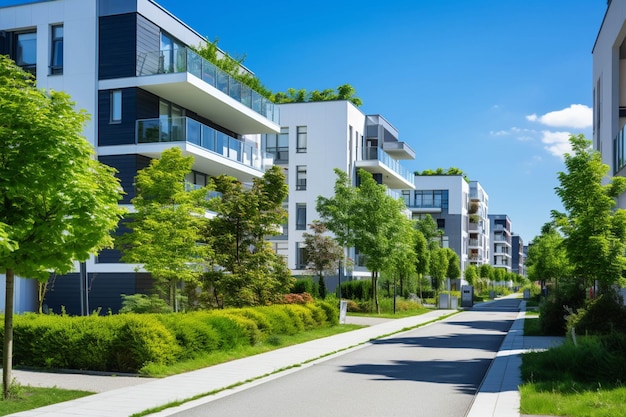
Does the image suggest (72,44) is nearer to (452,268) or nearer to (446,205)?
(452,268)

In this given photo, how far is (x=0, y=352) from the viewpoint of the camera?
15.4m

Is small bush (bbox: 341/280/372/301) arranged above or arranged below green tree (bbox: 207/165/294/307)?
below

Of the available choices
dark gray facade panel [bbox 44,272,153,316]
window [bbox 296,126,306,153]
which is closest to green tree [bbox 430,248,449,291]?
window [bbox 296,126,306,153]

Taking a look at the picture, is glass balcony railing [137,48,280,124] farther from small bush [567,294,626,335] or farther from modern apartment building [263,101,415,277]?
modern apartment building [263,101,415,277]

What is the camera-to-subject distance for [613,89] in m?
29.3

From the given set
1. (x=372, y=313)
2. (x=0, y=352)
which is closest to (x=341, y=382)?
(x=0, y=352)

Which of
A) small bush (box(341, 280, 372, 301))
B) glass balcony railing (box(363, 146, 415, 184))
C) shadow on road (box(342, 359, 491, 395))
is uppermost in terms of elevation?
glass balcony railing (box(363, 146, 415, 184))

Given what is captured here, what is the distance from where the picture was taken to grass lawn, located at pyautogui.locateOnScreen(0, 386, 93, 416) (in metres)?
10.5

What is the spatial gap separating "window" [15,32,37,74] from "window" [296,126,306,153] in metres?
26.2

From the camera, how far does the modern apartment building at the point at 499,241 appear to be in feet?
479

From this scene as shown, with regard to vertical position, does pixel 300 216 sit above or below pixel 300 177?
below

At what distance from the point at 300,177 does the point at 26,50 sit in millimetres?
26308

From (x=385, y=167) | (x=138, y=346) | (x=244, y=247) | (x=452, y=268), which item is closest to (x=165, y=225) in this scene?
(x=244, y=247)

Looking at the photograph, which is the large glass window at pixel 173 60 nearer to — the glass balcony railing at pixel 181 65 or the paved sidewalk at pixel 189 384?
the glass balcony railing at pixel 181 65
